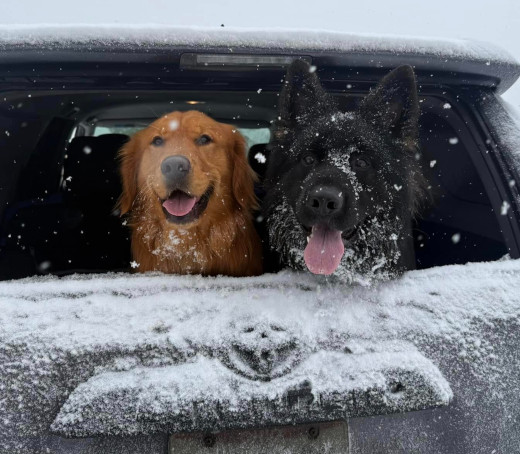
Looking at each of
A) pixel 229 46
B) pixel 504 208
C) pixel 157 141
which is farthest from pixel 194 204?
pixel 504 208

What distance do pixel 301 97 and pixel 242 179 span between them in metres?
0.88

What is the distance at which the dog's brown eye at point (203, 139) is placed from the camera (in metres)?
3.02

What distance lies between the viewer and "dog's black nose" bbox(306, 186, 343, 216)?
2002mm

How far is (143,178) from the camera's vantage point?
3.04 metres

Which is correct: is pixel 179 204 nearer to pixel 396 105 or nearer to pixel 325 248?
pixel 325 248

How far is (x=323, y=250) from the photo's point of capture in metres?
2.10

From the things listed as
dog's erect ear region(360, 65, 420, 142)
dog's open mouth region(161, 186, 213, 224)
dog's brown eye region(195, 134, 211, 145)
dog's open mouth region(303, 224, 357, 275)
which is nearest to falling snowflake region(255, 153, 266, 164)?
dog's brown eye region(195, 134, 211, 145)

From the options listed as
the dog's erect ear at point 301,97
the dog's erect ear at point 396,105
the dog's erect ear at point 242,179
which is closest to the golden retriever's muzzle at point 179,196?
the dog's erect ear at point 242,179

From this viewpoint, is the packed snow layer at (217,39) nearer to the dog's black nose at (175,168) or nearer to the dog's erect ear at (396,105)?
the dog's erect ear at (396,105)

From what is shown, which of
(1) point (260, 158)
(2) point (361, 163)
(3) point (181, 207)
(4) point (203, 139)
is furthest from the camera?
(1) point (260, 158)

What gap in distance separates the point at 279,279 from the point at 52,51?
3.96 feet

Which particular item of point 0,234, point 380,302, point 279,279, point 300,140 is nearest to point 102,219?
point 0,234

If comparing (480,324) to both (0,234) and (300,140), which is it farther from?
(0,234)

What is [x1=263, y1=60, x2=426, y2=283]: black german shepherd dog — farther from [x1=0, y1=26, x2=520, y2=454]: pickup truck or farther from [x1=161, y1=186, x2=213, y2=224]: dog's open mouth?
[x1=161, y1=186, x2=213, y2=224]: dog's open mouth
